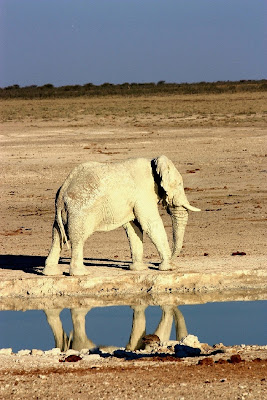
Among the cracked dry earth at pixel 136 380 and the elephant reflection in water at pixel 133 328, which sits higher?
the cracked dry earth at pixel 136 380

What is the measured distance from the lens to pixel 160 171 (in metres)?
13.0

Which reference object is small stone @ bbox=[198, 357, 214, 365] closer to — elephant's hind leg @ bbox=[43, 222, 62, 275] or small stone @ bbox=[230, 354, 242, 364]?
small stone @ bbox=[230, 354, 242, 364]

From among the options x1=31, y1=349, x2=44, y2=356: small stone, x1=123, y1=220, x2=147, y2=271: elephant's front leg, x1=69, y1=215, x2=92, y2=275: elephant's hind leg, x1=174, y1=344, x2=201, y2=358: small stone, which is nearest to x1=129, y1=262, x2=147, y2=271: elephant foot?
x1=123, y1=220, x2=147, y2=271: elephant's front leg

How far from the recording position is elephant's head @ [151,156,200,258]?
42.9 ft

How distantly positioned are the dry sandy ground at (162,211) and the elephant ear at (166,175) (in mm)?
1117

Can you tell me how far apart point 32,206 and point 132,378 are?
11.6m

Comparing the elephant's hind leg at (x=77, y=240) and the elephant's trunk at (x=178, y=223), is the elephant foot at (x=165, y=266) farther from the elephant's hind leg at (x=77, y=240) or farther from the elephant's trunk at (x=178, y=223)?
the elephant's hind leg at (x=77, y=240)

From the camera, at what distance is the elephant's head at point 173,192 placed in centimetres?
1308

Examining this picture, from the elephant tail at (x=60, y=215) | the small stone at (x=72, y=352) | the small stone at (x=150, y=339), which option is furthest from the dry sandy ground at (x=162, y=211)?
the small stone at (x=150, y=339)

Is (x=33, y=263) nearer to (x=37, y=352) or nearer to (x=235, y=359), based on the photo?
(x=37, y=352)

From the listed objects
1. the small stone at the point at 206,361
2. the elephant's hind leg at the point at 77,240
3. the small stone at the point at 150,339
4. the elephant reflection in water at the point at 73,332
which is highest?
the elephant's hind leg at the point at 77,240

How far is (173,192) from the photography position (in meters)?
13.4

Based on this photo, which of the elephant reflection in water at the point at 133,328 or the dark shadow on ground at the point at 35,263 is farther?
the dark shadow on ground at the point at 35,263

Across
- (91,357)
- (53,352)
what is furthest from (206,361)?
(53,352)
